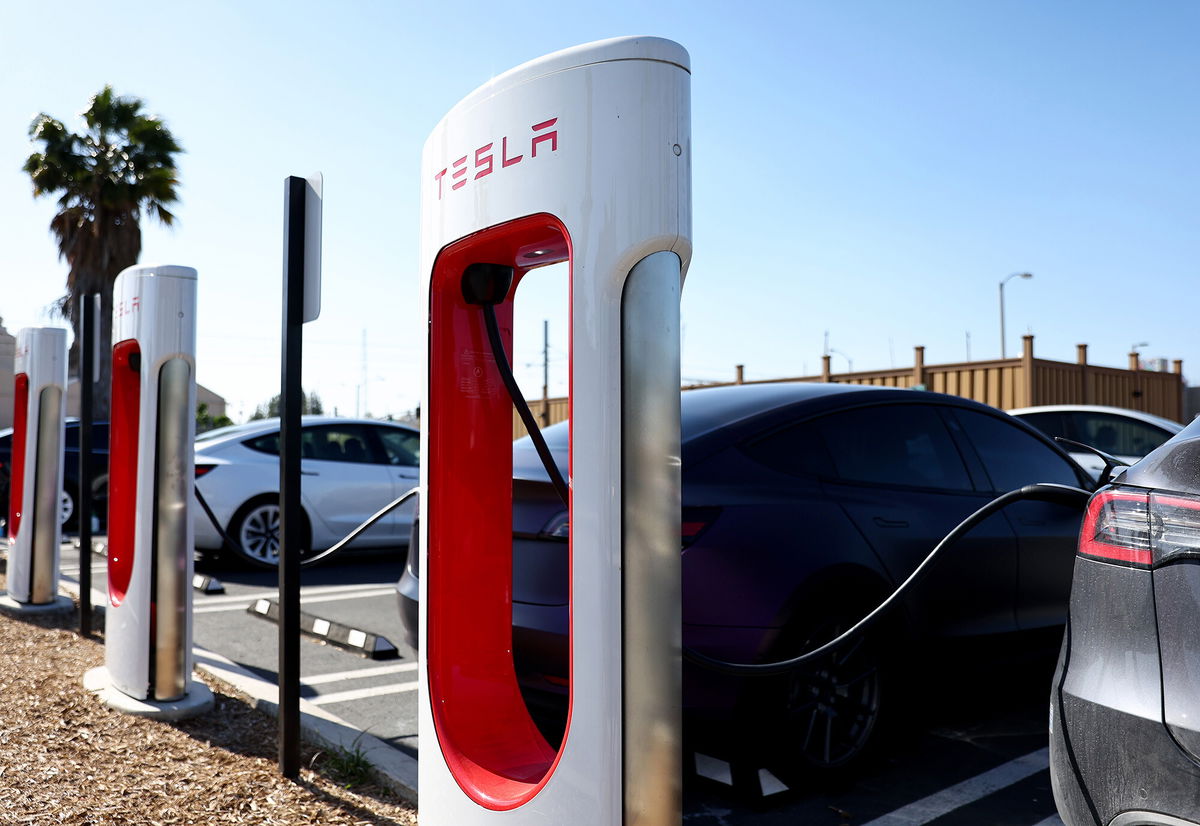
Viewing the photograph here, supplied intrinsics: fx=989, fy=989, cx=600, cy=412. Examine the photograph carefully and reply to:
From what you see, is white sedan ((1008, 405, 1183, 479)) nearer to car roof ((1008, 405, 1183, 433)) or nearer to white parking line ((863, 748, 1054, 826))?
car roof ((1008, 405, 1183, 433))

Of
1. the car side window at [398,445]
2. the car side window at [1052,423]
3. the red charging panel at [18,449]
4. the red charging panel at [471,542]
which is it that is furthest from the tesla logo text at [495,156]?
the car side window at [1052,423]

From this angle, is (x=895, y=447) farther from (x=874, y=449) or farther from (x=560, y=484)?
(x=560, y=484)

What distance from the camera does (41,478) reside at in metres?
6.46

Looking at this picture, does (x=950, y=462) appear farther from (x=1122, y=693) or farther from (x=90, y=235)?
(x=90, y=235)

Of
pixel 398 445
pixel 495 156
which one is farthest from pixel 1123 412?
pixel 495 156

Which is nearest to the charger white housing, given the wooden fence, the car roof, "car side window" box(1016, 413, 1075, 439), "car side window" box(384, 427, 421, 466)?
"car side window" box(384, 427, 421, 466)

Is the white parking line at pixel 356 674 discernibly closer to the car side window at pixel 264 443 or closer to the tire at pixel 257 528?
the tire at pixel 257 528

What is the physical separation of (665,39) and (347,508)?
7.59 meters

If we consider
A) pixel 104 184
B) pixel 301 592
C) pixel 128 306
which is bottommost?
pixel 301 592

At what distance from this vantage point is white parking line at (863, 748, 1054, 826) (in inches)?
125

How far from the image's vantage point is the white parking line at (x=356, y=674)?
16.0 feet

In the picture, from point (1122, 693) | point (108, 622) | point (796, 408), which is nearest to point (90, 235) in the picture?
point (108, 622)

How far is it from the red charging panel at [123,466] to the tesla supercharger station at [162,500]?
17 centimetres

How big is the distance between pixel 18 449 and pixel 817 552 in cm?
611
